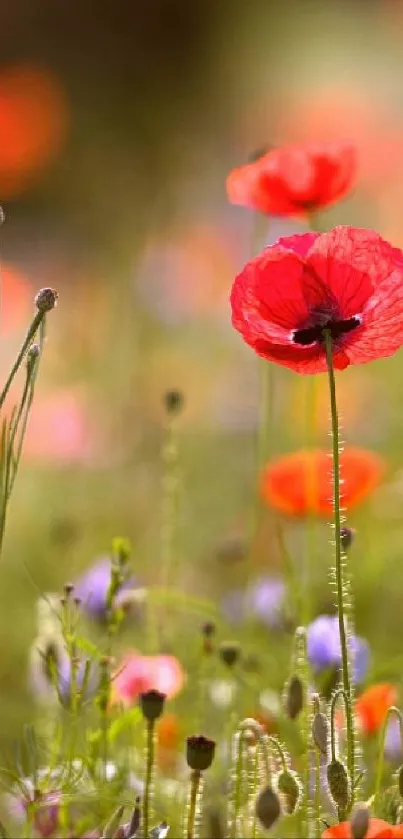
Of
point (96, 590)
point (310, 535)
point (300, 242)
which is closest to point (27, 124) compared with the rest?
point (96, 590)

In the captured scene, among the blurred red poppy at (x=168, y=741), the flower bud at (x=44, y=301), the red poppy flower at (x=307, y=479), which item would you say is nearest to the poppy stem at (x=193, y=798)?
the flower bud at (x=44, y=301)

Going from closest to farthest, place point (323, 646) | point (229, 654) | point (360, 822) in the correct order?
point (360, 822) → point (229, 654) → point (323, 646)

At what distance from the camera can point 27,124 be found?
2545 millimetres

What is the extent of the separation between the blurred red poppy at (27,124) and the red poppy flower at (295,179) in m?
1.68

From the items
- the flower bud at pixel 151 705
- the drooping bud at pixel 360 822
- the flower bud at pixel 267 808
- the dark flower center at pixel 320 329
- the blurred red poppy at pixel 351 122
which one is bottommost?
the drooping bud at pixel 360 822

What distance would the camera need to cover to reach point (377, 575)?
1.21 metres

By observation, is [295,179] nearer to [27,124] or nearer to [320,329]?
[320,329]

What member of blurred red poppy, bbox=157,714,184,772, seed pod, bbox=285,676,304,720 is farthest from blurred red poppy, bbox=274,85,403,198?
seed pod, bbox=285,676,304,720

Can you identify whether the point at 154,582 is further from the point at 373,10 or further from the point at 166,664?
the point at 373,10

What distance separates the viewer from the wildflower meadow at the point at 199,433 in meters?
0.58

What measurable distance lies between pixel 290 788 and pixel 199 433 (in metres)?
1.43

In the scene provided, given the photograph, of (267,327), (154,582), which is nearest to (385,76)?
(154,582)

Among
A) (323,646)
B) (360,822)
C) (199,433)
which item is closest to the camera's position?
(360,822)

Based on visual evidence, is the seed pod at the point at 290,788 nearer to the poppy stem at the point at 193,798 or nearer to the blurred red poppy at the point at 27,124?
the poppy stem at the point at 193,798
